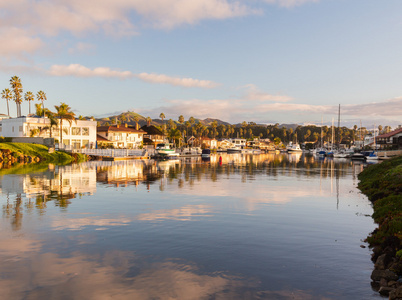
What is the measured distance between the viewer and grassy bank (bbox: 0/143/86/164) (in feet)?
226

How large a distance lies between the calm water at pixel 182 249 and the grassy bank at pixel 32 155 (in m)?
51.1

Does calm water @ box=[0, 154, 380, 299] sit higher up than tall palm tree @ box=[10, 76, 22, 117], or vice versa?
tall palm tree @ box=[10, 76, 22, 117]

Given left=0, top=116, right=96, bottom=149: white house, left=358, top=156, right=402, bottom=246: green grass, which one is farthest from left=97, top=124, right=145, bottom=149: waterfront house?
left=358, top=156, right=402, bottom=246: green grass

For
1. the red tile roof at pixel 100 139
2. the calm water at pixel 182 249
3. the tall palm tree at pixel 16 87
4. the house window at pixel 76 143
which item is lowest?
the calm water at pixel 182 249

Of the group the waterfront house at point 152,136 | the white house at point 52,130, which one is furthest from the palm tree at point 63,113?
the waterfront house at point 152,136

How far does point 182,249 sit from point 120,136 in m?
104

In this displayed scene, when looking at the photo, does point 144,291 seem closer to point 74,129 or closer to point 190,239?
point 190,239

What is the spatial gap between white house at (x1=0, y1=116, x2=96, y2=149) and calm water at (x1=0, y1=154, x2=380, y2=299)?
70.9 metres

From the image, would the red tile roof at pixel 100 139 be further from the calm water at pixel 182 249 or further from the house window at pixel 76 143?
the calm water at pixel 182 249

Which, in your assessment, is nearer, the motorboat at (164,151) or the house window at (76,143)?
the house window at (76,143)

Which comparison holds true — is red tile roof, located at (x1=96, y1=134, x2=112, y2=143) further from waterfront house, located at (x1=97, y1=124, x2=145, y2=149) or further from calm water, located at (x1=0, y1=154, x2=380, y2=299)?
calm water, located at (x1=0, y1=154, x2=380, y2=299)

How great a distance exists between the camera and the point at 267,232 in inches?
609

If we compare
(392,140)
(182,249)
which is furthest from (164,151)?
(182,249)

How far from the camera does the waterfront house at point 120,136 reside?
111 m
